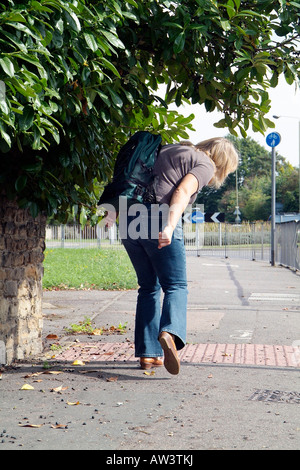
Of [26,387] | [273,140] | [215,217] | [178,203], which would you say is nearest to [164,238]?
[178,203]

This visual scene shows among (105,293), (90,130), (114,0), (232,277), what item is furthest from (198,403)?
(232,277)

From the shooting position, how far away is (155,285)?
18.2ft

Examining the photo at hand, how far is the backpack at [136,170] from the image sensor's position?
5.26m

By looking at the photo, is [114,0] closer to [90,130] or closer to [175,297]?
[90,130]

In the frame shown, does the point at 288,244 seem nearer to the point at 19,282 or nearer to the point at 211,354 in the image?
the point at 211,354

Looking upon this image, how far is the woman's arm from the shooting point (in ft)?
15.8

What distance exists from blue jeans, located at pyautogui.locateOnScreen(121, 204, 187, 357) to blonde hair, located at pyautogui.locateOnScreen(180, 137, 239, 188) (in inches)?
23.5

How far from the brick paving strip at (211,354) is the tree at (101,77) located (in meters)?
0.85

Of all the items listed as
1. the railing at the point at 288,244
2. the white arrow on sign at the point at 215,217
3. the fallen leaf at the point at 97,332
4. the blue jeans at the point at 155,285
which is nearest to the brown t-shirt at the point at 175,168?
the blue jeans at the point at 155,285

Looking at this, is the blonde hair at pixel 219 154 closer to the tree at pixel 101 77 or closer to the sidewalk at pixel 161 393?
the tree at pixel 101 77

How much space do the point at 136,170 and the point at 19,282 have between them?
150 centimetres

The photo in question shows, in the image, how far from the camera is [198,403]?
4.49m

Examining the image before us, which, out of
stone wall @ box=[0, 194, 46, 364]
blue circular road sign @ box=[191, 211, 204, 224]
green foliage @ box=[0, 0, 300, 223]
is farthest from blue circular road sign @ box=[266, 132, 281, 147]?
stone wall @ box=[0, 194, 46, 364]
